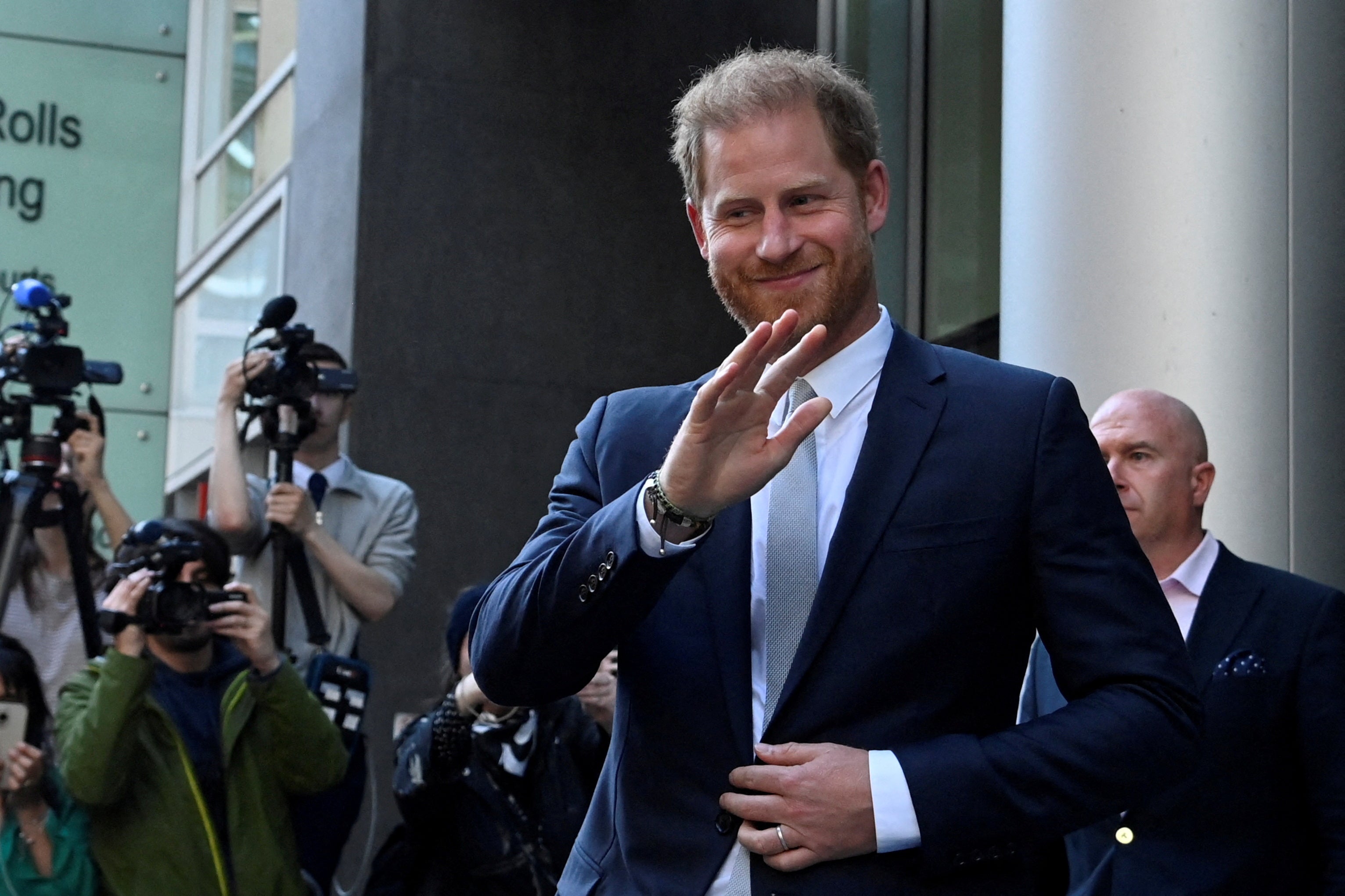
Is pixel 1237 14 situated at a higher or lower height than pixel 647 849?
higher

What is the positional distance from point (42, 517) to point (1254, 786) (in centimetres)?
340

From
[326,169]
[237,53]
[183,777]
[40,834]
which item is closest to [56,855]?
[40,834]

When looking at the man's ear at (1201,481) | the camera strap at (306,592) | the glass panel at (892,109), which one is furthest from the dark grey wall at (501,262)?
the man's ear at (1201,481)

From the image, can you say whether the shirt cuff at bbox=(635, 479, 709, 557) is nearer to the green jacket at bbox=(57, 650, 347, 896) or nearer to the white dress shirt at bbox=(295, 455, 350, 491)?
the green jacket at bbox=(57, 650, 347, 896)

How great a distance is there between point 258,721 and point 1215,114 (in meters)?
2.85

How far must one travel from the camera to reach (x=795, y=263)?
1979mm

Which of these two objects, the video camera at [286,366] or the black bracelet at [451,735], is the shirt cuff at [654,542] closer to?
the black bracelet at [451,735]

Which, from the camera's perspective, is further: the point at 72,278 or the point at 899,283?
the point at 72,278

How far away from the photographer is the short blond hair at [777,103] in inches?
79.2

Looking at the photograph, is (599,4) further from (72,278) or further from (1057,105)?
(1057,105)

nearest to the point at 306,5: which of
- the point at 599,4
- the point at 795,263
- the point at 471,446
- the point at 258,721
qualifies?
the point at 599,4

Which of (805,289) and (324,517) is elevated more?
(805,289)

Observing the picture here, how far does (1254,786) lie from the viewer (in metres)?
3.30

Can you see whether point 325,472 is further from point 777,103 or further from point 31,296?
point 777,103
